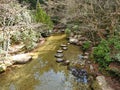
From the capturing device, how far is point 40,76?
11.7m

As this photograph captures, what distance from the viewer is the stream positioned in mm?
10211

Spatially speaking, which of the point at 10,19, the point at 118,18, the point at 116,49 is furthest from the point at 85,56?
the point at 10,19

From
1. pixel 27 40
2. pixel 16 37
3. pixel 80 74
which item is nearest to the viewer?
pixel 80 74

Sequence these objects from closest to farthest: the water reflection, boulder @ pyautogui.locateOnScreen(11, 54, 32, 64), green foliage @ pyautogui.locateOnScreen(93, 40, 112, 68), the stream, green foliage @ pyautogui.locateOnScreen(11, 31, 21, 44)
→ the water reflection < the stream < green foliage @ pyautogui.locateOnScreen(93, 40, 112, 68) < boulder @ pyautogui.locateOnScreen(11, 54, 32, 64) < green foliage @ pyautogui.locateOnScreen(11, 31, 21, 44)

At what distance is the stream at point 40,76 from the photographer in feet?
33.5

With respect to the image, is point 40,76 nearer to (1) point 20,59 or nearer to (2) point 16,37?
(1) point 20,59

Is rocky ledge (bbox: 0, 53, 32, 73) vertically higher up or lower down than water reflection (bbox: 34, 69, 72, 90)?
higher up

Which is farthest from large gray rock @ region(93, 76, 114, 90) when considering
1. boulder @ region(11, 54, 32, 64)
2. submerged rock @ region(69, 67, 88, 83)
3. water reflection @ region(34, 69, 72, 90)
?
boulder @ region(11, 54, 32, 64)

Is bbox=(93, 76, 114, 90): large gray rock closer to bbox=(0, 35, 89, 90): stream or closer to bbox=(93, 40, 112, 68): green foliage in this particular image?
bbox=(0, 35, 89, 90): stream

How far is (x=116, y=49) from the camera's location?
1160 centimetres

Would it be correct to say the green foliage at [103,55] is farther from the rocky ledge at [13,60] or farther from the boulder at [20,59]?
the rocky ledge at [13,60]

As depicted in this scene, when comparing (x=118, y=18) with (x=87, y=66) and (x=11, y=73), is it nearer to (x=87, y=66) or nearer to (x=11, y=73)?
(x=87, y=66)

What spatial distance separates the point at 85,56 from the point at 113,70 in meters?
4.70

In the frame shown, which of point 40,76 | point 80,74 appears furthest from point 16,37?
point 80,74
